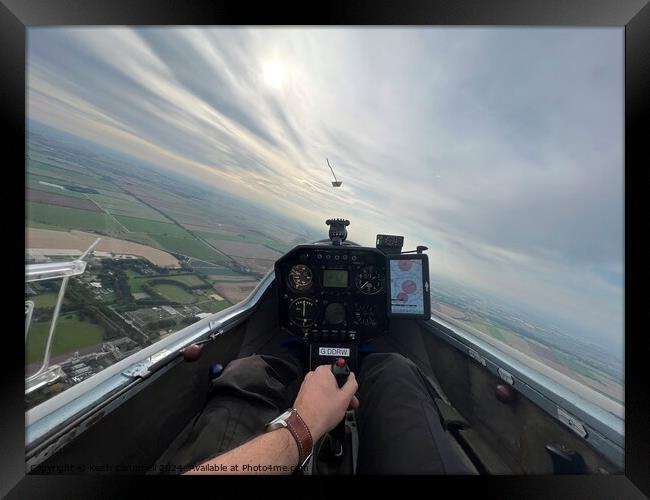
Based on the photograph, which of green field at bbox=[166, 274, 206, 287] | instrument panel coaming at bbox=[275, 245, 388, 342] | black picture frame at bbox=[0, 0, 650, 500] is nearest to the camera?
black picture frame at bbox=[0, 0, 650, 500]

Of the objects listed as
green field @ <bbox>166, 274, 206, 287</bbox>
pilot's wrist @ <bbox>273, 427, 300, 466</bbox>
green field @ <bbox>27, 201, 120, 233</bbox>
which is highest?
green field @ <bbox>27, 201, 120, 233</bbox>

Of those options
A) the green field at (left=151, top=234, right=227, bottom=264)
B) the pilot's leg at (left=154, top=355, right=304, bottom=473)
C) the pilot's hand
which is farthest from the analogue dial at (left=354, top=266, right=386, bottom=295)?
the pilot's hand

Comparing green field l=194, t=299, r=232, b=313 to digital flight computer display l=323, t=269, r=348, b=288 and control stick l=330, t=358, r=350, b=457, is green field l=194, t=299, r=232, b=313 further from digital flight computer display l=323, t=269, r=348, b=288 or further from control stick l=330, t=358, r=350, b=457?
control stick l=330, t=358, r=350, b=457

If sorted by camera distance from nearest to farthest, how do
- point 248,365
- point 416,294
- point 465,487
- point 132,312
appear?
point 465,487 → point 132,312 → point 248,365 → point 416,294

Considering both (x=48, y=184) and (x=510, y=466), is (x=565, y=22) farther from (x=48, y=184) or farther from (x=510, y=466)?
(x=510, y=466)

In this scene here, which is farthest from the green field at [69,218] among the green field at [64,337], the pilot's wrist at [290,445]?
the pilot's wrist at [290,445]

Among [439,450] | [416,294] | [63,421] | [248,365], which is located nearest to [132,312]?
[63,421]
